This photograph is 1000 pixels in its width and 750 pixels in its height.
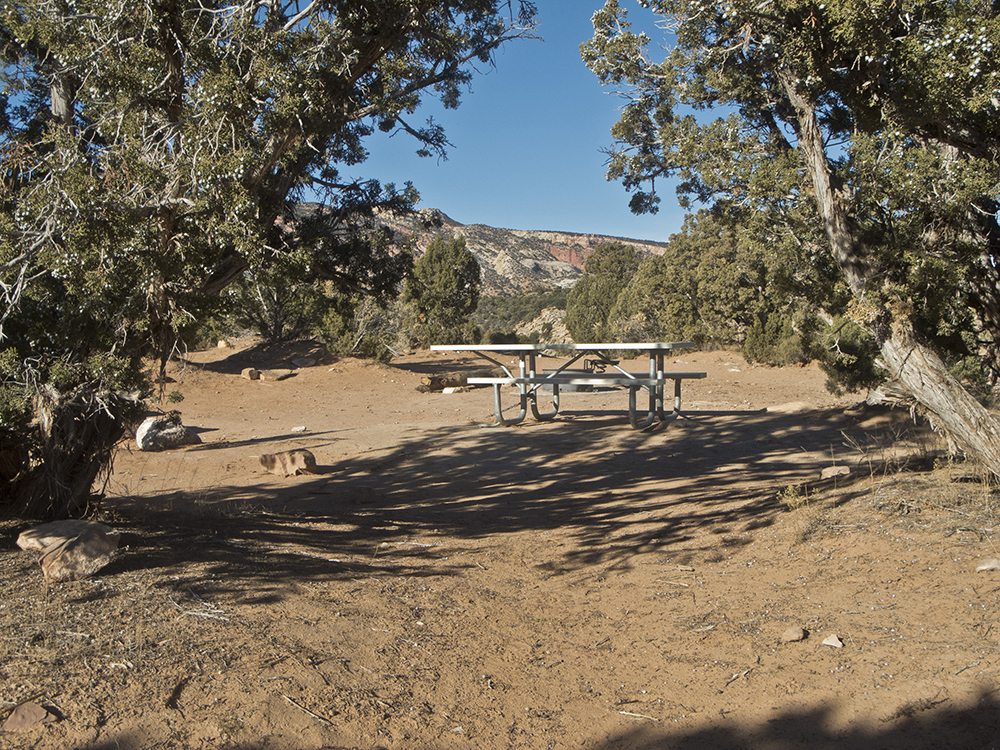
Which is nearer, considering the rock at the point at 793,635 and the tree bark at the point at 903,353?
the rock at the point at 793,635

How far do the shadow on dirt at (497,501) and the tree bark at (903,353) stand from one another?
1.21m

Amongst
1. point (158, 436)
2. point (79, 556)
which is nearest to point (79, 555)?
point (79, 556)

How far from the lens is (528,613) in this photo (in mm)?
3818

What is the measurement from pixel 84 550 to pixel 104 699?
3.99 ft

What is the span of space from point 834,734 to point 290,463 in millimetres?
5792

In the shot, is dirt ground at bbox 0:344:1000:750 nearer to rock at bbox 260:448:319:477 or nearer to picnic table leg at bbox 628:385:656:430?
rock at bbox 260:448:319:477

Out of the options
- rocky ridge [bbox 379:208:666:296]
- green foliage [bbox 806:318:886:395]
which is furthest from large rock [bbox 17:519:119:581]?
rocky ridge [bbox 379:208:666:296]

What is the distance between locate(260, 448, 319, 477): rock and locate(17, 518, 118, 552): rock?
11.7 ft

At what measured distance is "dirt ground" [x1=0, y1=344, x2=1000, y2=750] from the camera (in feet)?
8.34

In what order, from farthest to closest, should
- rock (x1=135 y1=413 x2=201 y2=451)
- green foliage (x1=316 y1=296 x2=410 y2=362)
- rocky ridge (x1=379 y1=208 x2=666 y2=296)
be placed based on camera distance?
1. rocky ridge (x1=379 y1=208 x2=666 y2=296)
2. green foliage (x1=316 y1=296 x2=410 y2=362)
3. rock (x1=135 y1=413 x2=201 y2=451)

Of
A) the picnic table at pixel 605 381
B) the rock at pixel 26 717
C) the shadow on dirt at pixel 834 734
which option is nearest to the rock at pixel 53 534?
the rock at pixel 26 717

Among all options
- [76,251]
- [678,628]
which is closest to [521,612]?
[678,628]

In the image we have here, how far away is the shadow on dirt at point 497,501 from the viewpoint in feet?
14.2

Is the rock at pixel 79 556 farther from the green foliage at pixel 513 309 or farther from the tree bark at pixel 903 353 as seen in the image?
the green foliage at pixel 513 309
